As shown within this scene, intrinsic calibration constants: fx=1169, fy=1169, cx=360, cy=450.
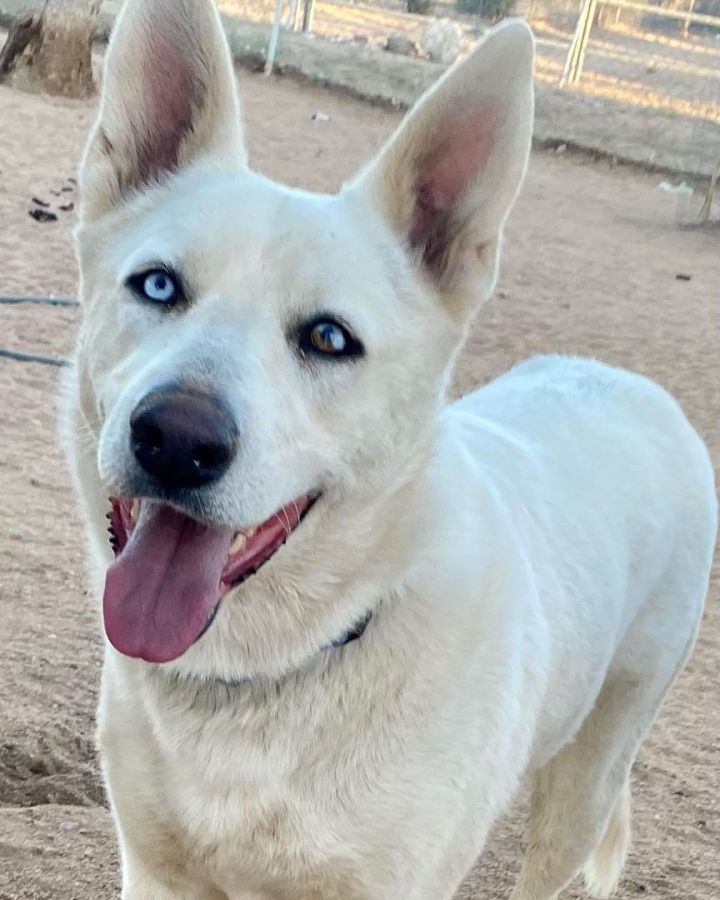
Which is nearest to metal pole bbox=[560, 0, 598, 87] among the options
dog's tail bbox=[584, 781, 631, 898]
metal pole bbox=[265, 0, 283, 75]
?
metal pole bbox=[265, 0, 283, 75]

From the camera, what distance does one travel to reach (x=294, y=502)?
2080mm

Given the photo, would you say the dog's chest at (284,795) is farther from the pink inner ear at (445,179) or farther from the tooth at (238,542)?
the pink inner ear at (445,179)

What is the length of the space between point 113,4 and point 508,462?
18937 millimetres

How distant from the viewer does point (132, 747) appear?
2.32 meters

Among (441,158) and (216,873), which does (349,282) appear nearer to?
(441,158)

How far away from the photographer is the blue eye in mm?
2111

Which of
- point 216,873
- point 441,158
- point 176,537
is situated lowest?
point 216,873

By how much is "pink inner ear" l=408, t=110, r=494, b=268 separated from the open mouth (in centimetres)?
66

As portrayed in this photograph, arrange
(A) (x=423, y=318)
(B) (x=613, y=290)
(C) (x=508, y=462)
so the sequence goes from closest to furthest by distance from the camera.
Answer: (A) (x=423, y=318) → (C) (x=508, y=462) → (B) (x=613, y=290)

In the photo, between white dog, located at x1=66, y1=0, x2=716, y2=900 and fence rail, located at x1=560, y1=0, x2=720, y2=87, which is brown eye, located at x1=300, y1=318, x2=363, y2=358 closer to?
white dog, located at x1=66, y1=0, x2=716, y2=900

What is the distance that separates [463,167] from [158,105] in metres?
0.65

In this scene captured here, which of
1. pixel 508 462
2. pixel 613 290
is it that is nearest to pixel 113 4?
pixel 613 290

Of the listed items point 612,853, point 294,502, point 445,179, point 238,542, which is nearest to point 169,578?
point 238,542

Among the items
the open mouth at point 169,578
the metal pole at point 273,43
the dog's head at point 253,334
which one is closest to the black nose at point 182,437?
the dog's head at point 253,334
